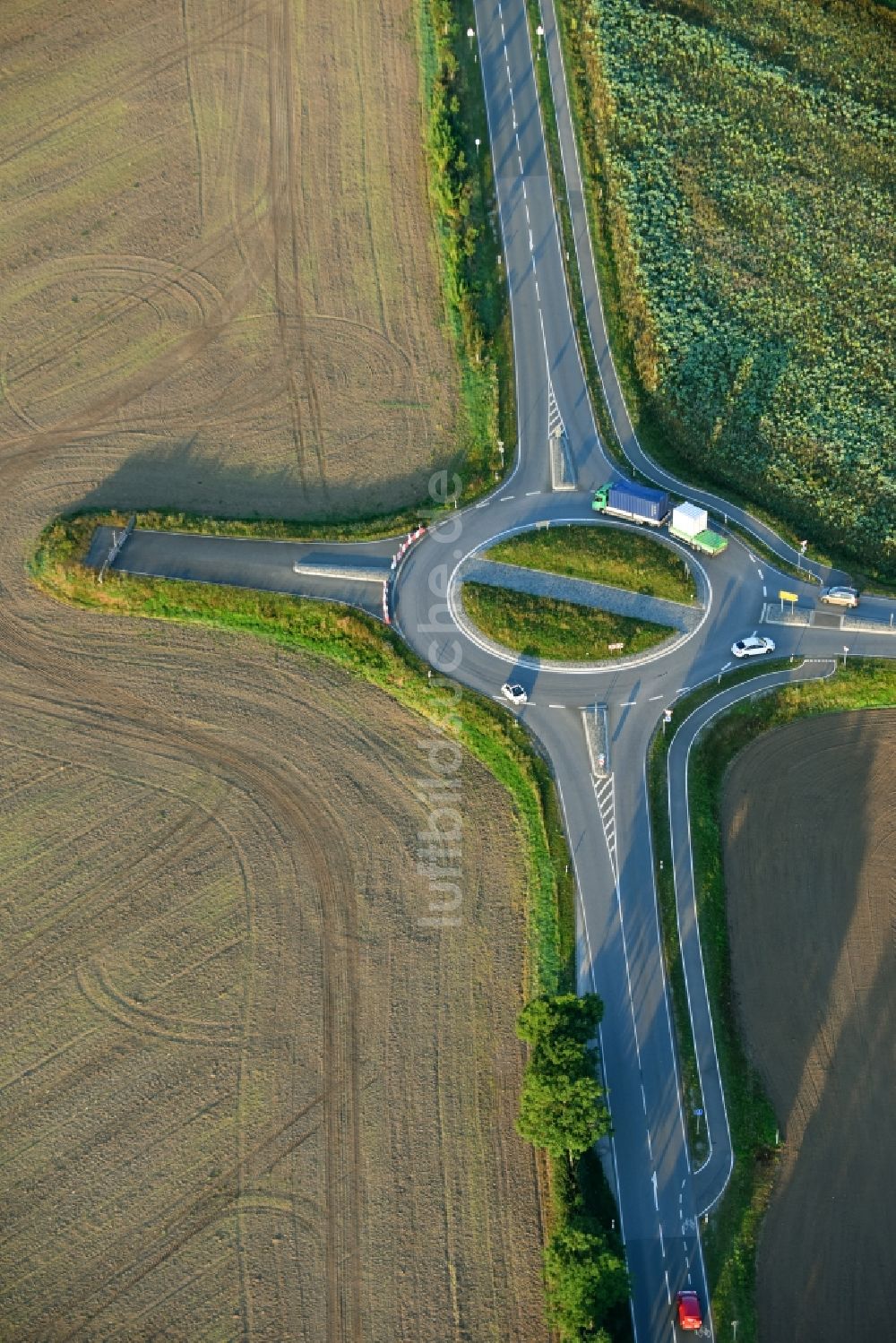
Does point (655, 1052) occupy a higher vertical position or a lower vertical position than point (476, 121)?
lower

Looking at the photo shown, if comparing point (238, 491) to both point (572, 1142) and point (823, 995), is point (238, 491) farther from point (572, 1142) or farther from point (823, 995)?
point (823, 995)

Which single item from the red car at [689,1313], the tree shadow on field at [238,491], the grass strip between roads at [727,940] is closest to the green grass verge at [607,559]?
the grass strip between roads at [727,940]

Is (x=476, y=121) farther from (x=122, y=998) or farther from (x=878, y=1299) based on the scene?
(x=878, y=1299)

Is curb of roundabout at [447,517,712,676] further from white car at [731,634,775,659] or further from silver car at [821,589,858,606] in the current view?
silver car at [821,589,858,606]

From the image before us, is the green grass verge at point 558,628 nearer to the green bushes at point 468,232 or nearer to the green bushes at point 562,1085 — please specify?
the green bushes at point 468,232

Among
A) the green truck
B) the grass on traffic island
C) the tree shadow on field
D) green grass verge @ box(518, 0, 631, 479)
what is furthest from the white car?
Result: the tree shadow on field

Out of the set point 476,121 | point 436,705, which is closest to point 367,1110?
point 436,705
